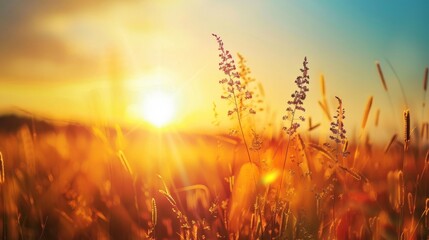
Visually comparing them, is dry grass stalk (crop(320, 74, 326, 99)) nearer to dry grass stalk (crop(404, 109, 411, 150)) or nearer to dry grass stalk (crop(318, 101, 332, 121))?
dry grass stalk (crop(318, 101, 332, 121))

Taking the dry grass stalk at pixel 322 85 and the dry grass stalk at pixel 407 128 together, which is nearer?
the dry grass stalk at pixel 407 128

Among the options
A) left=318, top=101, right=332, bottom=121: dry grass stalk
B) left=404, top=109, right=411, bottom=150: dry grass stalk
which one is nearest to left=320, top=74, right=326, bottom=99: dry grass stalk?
left=318, top=101, right=332, bottom=121: dry grass stalk

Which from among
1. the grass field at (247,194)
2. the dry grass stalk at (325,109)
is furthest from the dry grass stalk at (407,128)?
the dry grass stalk at (325,109)

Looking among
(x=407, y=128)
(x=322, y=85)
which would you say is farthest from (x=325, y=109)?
(x=407, y=128)

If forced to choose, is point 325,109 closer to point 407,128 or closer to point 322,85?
point 322,85

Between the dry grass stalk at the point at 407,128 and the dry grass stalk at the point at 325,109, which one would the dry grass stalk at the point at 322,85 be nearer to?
the dry grass stalk at the point at 325,109

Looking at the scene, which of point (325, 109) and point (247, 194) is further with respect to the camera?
point (325, 109)

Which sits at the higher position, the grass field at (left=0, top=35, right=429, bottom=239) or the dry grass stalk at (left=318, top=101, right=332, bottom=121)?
the dry grass stalk at (left=318, top=101, right=332, bottom=121)

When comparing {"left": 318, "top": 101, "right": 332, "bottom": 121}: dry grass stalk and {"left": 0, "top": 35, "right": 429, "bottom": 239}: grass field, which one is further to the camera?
{"left": 318, "top": 101, "right": 332, "bottom": 121}: dry grass stalk

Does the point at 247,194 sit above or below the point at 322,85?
below

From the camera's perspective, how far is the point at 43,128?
3754 mm

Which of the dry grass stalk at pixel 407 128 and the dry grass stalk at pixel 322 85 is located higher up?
the dry grass stalk at pixel 322 85

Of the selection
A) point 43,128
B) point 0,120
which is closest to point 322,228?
point 43,128

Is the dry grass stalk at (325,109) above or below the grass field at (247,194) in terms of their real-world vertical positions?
above
